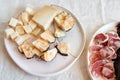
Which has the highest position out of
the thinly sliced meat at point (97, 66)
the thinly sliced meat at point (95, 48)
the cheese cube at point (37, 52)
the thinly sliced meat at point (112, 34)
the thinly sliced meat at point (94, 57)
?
the thinly sliced meat at point (112, 34)

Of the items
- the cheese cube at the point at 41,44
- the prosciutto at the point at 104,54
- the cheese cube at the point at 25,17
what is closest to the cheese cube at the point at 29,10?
the cheese cube at the point at 25,17

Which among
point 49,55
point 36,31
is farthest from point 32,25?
point 49,55

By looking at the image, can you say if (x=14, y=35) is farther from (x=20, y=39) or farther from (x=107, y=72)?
(x=107, y=72)

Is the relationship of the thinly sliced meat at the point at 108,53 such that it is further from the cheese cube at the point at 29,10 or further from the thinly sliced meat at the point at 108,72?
the cheese cube at the point at 29,10

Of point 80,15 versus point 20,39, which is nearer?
point 20,39

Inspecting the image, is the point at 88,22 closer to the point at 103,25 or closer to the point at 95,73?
the point at 103,25

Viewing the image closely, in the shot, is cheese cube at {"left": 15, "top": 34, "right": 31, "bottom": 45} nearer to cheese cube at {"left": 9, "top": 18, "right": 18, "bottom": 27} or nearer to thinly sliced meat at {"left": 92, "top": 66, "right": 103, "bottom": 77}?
cheese cube at {"left": 9, "top": 18, "right": 18, "bottom": 27}

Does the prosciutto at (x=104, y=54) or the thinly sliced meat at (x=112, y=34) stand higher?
the thinly sliced meat at (x=112, y=34)
